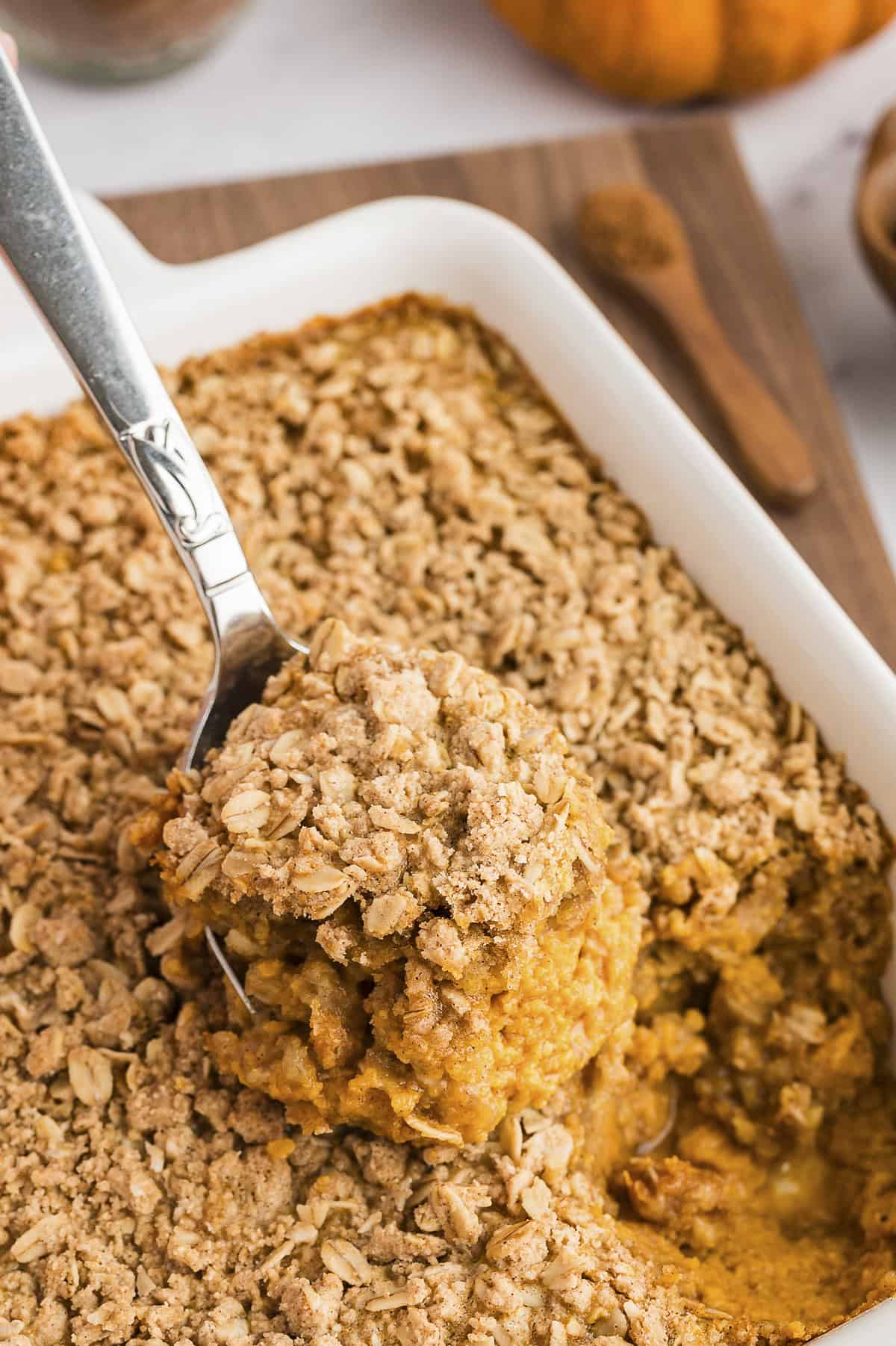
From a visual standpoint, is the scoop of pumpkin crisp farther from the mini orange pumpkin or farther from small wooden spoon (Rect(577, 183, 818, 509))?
the mini orange pumpkin

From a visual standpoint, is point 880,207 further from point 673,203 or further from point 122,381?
point 122,381

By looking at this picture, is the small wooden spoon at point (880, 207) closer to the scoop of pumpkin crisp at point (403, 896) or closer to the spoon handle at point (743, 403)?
the spoon handle at point (743, 403)

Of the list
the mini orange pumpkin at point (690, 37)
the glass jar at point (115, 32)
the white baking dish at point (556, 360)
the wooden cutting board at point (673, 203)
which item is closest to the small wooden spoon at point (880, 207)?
the wooden cutting board at point (673, 203)

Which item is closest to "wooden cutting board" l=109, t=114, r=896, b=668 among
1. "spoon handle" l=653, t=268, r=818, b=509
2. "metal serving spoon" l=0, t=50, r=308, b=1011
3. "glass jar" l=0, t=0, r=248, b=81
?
"spoon handle" l=653, t=268, r=818, b=509

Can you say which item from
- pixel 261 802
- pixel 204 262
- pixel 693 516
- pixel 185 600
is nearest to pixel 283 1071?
pixel 261 802

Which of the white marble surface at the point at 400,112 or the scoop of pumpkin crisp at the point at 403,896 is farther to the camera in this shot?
the white marble surface at the point at 400,112

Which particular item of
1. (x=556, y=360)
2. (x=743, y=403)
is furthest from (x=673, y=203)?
(x=556, y=360)
